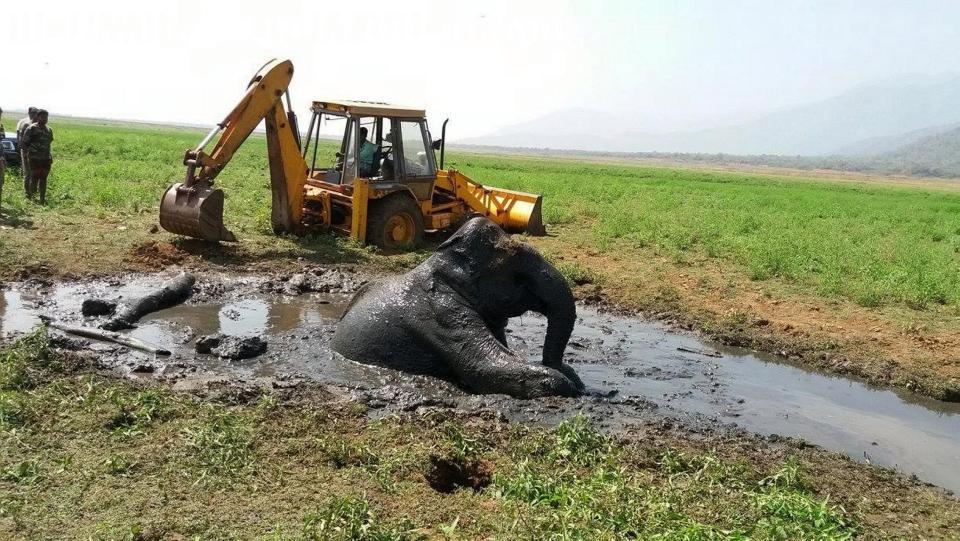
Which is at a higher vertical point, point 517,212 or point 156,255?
point 517,212

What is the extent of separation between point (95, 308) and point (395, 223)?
6.14 meters

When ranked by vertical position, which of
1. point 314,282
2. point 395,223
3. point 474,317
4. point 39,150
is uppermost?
point 39,150

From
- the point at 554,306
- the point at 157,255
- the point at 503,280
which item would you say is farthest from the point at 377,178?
the point at 554,306

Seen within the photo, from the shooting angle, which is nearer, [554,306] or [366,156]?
[554,306]

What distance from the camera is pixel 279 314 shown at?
982 cm

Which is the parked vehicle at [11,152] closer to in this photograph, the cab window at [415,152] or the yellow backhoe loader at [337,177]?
the yellow backhoe loader at [337,177]

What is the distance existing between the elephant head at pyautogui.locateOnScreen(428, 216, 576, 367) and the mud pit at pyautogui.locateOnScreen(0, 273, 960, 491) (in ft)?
2.42

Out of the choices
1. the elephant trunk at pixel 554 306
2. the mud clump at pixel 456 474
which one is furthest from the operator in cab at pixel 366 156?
the mud clump at pixel 456 474

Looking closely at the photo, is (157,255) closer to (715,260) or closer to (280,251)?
(280,251)

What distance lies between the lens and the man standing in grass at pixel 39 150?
1486cm

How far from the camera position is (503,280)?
751 centimetres

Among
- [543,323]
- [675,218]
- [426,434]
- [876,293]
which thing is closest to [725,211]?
[675,218]

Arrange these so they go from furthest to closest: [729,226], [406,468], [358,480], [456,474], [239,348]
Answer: [729,226]
[239,348]
[456,474]
[406,468]
[358,480]

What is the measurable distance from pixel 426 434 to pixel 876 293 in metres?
8.77
